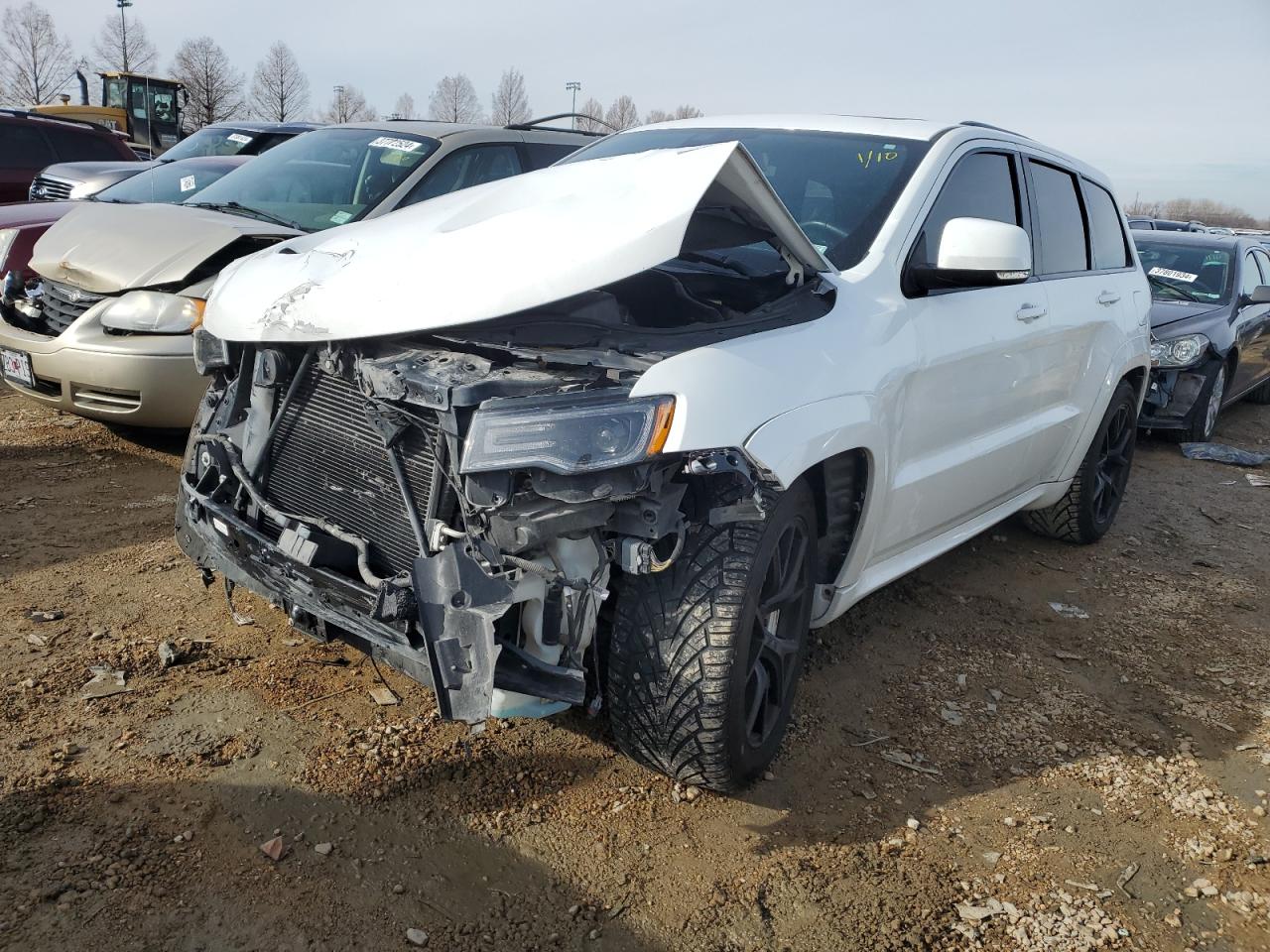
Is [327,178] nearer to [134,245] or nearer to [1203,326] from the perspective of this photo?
[134,245]

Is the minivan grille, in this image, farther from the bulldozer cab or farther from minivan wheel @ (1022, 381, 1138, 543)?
the bulldozer cab

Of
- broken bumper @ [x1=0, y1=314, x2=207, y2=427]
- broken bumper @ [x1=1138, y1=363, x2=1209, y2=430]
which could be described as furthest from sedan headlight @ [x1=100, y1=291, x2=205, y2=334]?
broken bumper @ [x1=1138, y1=363, x2=1209, y2=430]

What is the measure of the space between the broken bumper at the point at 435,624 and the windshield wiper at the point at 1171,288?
26.8ft

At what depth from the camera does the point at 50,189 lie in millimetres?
9531

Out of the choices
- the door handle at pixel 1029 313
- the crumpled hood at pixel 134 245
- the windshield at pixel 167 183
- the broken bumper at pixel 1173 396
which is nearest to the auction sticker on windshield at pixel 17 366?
the crumpled hood at pixel 134 245

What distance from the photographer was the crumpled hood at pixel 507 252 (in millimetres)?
2383

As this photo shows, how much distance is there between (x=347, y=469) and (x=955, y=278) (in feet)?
6.11

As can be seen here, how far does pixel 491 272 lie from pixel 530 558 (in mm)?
701

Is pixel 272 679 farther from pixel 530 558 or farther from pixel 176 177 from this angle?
pixel 176 177

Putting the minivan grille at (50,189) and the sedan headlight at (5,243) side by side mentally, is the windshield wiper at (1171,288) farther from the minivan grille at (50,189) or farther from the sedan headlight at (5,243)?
the minivan grille at (50,189)

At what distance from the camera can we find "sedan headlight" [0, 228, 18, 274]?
5711 millimetres

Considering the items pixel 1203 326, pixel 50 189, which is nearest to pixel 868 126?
pixel 1203 326

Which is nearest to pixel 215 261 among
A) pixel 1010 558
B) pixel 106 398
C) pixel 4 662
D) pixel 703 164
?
pixel 106 398

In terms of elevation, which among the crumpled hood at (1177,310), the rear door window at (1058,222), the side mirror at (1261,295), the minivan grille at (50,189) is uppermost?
the rear door window at (1058,222)
